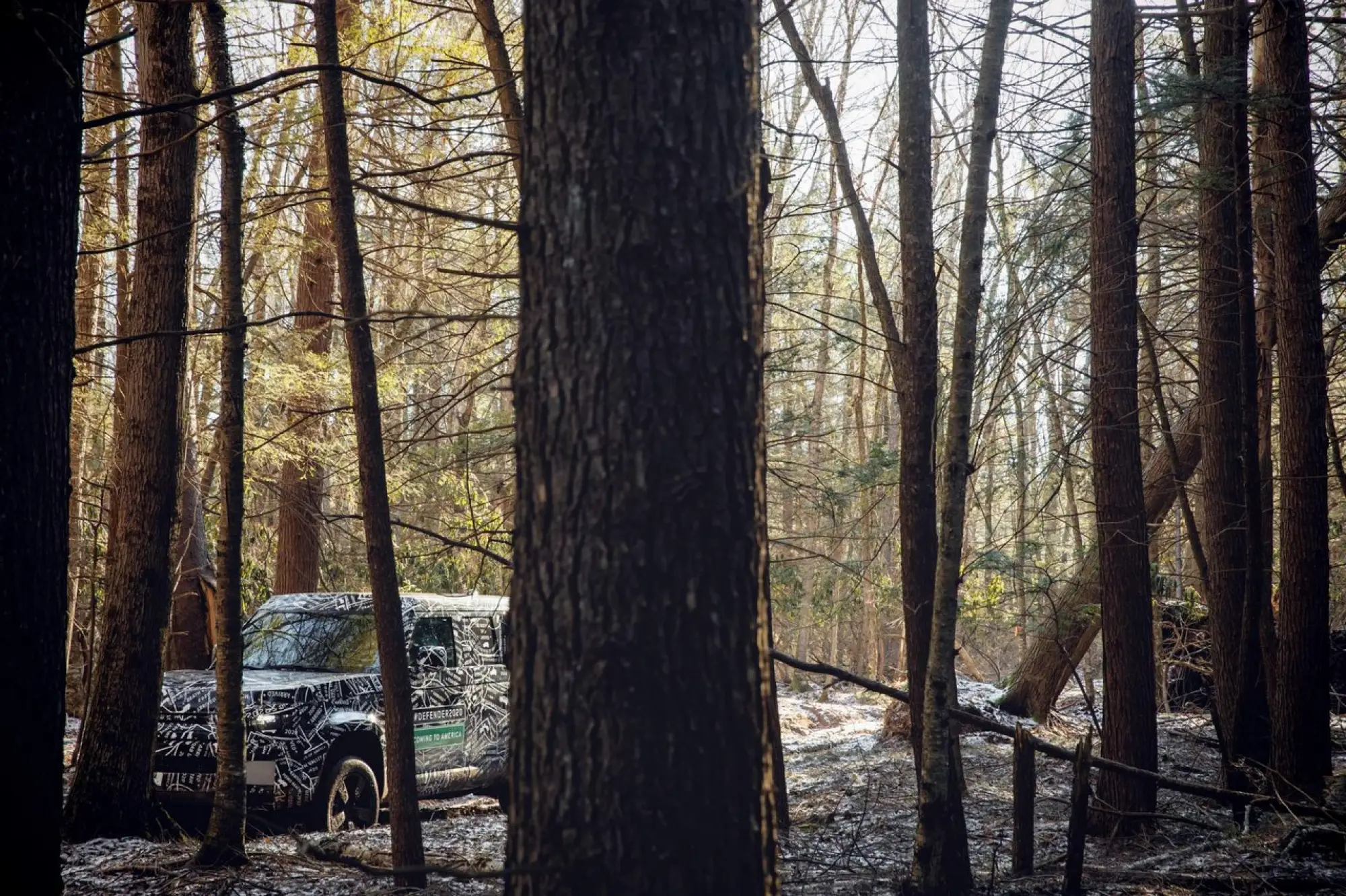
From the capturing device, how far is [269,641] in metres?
10.5

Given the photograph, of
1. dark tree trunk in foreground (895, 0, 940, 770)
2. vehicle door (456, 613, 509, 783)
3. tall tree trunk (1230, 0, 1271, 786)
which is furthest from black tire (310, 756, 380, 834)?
tall tree trunk (1230, 0, 1271, 786)

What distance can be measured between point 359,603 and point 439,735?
1.57 meters

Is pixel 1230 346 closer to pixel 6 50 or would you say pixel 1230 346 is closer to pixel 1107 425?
pixel 1107 425

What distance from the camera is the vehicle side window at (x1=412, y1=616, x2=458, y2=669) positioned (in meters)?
10.3

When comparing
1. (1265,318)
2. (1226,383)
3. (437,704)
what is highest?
(1265,318)

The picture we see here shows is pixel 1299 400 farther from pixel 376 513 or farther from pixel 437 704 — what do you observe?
pixel 437 704

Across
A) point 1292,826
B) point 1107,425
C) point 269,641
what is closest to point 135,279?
point 269,641

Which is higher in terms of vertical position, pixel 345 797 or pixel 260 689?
pixel 260 689

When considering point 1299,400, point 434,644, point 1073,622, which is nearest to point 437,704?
point 434,644

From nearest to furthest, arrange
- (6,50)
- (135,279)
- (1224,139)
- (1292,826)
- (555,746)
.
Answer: (555,746) → (6,50) → (1292,826) → (135,279) → (1224,139)

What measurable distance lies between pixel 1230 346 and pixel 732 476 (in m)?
9.25

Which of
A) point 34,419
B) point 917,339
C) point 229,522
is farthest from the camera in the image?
point 917,339

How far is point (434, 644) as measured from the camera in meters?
10.5

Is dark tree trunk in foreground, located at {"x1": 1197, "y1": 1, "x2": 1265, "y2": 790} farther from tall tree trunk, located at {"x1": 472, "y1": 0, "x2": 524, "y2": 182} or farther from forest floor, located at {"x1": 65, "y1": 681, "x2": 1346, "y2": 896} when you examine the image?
tall tree trunk, located at {"x1": 472, "y1": 0, "x2": 524, "y2": 182}
